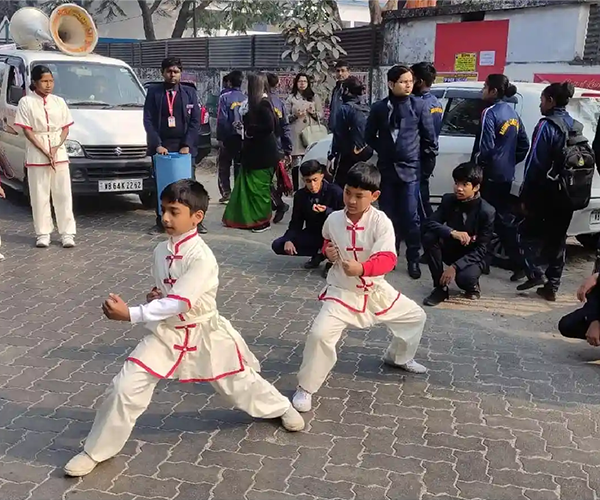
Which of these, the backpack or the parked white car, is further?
the parked white car

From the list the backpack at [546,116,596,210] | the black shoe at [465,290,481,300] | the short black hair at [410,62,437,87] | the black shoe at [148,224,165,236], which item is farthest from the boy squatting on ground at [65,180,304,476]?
the black shoe at [148,224,165,236]

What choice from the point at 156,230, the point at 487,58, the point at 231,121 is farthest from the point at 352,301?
the point at 487,58

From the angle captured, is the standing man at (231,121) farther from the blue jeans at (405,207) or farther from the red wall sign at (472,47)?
the red wall sign at (472,47)

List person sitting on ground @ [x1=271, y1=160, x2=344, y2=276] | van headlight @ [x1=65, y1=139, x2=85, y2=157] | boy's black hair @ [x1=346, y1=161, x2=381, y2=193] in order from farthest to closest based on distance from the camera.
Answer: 1. van headlight @ [x1=65, y1=139, x2=85, y2=157]
2. person sitting on ground @ [x1=271, y1=160, x2=344, y2=276]
3. boy's black hair @ [x1=346, y1=161, x2=381, y2=193]

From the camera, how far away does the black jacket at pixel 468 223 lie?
18.3 feet

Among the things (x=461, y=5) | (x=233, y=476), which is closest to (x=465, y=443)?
(x=233, y=476)

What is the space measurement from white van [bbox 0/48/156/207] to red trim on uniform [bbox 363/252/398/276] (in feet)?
17.0

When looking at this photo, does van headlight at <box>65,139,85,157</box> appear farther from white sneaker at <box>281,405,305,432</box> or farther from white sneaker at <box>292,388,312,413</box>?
white sneaker at <box>281,405,305,432</box>

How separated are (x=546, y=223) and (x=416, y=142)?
132 cm

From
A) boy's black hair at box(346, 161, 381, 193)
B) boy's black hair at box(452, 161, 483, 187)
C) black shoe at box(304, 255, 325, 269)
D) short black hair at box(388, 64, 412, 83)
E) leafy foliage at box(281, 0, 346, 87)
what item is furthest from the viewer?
leafy foliage at box(281, 0, 346, 87)

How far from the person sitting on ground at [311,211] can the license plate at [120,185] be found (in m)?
2.67

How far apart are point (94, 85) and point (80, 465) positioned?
6834 mm

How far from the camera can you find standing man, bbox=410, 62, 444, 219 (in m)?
6.39

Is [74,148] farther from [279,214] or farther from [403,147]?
[403,147]
